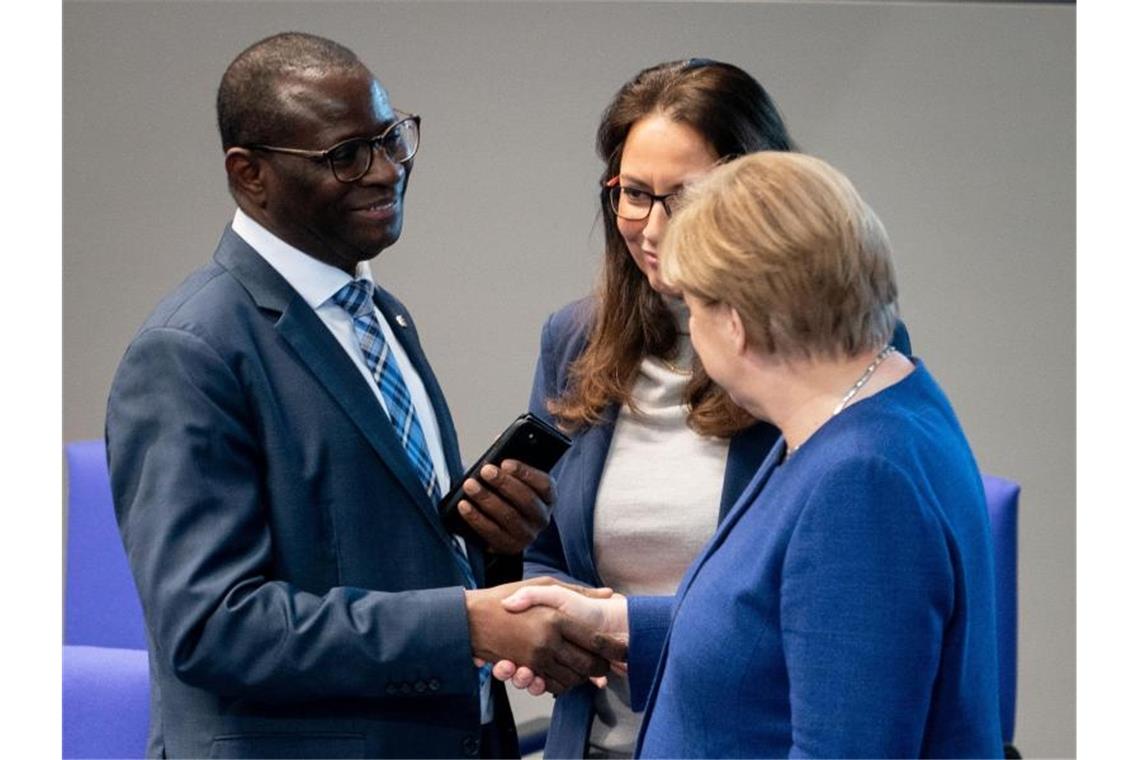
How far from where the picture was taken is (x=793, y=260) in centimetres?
124

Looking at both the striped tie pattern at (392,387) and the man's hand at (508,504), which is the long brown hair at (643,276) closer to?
the man's hand at (508,504)

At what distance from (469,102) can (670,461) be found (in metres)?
1.68

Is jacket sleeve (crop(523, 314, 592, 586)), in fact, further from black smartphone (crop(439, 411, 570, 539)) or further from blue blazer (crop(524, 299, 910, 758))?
black smartphone (crop(439, 411, 570, 539))

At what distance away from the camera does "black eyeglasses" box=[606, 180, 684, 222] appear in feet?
5.98

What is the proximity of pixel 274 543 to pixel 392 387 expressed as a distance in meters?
0.26

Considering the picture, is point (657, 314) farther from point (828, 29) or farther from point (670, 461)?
point (828, 29)

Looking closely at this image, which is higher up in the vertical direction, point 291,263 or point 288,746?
point 291,263

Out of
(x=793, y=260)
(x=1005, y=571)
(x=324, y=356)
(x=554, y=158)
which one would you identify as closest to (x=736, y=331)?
(x=793, y=260)

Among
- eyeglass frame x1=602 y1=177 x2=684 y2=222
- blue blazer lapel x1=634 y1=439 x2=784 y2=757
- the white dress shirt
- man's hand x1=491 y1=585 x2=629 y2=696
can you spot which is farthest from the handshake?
eyeglass frame x1=602 y1=177 x2=684 y2=222

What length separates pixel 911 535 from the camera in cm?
117

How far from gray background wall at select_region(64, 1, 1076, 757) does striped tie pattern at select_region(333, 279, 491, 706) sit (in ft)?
5.29

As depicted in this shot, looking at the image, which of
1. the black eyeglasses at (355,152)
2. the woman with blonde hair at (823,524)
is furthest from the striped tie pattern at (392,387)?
the woman with blonde hair at (823,524)

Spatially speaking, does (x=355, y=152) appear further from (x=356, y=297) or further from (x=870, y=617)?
(x=870, y=617)
